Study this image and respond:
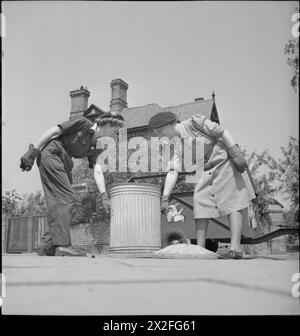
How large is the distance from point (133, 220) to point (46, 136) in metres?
0.89

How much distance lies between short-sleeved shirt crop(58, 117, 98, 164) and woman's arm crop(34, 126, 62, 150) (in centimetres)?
4

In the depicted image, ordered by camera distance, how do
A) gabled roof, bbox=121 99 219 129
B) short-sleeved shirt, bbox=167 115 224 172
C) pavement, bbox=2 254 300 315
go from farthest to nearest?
1. gabled roof, bbox=121 99 219 129
2. short-sleeved shirt, bbox=167 115 224 172
3. pavement, bbox=2 254 300 315

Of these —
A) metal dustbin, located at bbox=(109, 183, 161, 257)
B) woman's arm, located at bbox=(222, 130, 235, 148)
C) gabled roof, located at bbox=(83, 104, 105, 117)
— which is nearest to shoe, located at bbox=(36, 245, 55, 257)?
metal dustbin, located at bbox=(109, 183, 161, 257)

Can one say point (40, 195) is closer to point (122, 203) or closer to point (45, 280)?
point (122, 203)

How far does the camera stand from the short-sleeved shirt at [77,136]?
9.52ft

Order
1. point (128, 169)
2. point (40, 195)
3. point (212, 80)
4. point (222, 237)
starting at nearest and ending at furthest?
1. point (212, 80)
2. point (40, 195)
3. point (128, 169)
4. point (222, 237)

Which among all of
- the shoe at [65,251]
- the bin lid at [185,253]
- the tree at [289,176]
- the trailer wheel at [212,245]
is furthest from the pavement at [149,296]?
the trailer wheel at [212,245]

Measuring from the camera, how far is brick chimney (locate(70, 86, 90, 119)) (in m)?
2.76

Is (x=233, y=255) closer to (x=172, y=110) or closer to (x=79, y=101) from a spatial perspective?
(x=172, y=110)

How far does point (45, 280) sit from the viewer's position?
1186 mm

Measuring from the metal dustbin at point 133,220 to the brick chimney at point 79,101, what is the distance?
0.62 metres

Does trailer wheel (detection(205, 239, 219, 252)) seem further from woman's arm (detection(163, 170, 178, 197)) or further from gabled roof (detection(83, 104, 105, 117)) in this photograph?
gabled roof (detection(83, 104, 105, 117))
